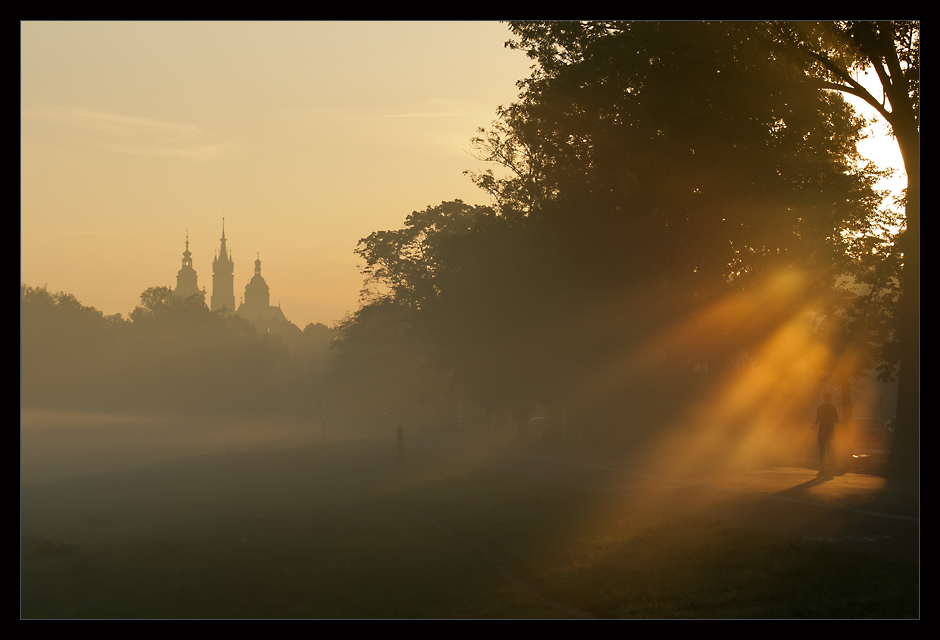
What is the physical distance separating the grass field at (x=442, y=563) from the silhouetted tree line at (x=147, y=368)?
314 feet

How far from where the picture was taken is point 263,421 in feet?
373

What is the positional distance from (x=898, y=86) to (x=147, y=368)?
391 feet

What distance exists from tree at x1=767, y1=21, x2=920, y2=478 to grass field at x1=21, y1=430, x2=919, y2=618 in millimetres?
7014

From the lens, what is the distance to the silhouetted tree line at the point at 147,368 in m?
120

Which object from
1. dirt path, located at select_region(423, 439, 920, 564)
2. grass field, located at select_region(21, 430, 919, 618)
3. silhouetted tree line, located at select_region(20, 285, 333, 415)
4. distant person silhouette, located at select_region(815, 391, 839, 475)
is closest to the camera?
grass field, located at select_region(21, 430, 919, 618)

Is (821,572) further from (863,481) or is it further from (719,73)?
(719,73)

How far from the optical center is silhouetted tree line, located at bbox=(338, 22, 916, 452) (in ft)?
63.2

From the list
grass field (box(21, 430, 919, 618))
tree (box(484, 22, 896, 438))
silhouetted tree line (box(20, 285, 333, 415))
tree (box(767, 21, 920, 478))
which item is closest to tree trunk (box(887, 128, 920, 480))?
tree (box(767, 21, 920, 478))

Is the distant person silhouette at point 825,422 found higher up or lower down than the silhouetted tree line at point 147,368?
lower down

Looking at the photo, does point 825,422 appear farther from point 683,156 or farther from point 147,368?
point 147,368

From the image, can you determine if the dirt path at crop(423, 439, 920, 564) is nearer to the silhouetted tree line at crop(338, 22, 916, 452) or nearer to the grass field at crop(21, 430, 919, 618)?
the grass field at crop(21, 430, 919, 618)

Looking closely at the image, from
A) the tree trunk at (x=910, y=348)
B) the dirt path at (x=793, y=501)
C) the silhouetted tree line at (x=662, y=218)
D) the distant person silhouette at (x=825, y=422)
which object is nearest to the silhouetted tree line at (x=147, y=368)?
the silhouetted tree line at (x=662, y=218)

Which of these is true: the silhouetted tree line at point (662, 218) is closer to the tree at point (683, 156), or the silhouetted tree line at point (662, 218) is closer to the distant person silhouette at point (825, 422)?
the tree at point (683, 156)
